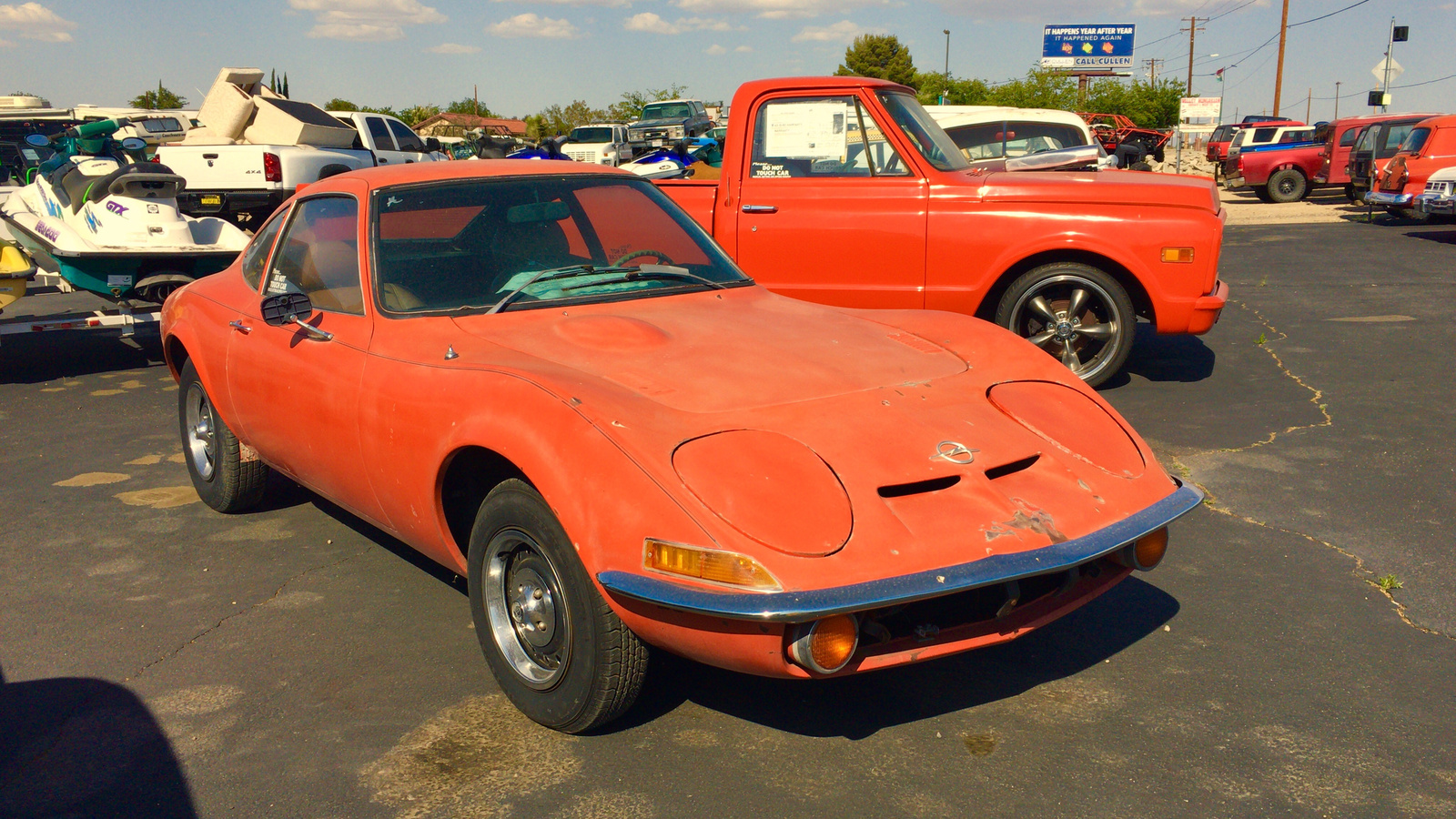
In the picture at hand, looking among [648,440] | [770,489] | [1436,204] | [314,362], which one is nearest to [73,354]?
[314,362]

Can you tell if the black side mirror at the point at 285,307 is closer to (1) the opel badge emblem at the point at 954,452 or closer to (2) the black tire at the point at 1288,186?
(1) the opel badge emblem at the point at 954,452

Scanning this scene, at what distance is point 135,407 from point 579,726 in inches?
230

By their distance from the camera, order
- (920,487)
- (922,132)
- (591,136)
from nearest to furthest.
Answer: (920,487), (922,132), (591,136)

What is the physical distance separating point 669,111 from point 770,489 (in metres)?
31.5

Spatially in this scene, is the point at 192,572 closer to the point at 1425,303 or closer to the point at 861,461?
the point at 861,461

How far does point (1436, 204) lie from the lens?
52.7 ft

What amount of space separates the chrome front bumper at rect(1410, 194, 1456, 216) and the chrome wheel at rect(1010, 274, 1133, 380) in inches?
500

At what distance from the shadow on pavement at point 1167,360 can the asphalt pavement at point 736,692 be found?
6.30 ft

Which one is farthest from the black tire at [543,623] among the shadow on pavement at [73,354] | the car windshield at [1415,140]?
the car windshield at [1415,140]

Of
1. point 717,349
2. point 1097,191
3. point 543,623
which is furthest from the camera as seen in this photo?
point 1097,191

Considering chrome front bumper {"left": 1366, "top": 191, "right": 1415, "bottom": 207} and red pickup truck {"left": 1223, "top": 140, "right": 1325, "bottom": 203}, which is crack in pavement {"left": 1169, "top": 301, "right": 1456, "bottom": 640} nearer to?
chrome front bumper {"left": 1366, "top": 191, "right": 1415, "bottom": 207}

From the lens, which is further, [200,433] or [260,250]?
[200,433]

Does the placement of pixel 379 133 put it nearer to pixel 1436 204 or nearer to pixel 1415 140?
pixel 1436 204

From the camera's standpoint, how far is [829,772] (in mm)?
2688
